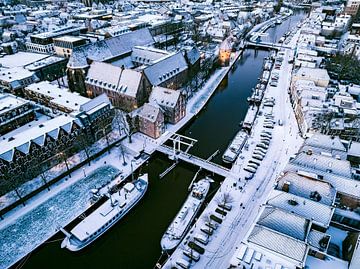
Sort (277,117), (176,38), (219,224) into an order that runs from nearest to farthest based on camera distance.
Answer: (219,224), (277,117), (176,38)

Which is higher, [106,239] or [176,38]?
[176,38]

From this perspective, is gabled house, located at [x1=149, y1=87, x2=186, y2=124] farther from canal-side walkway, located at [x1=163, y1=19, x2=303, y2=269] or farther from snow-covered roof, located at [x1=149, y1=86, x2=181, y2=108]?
canal-side walkway, located at [x1=163, y1=19, x2=303, y2=269]

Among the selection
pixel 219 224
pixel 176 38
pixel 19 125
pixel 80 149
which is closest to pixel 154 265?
pixel 219 224

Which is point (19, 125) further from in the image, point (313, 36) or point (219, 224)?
point (313, 36)

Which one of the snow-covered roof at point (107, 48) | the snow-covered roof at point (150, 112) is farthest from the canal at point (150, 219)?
the snow-covered roof at point (107, 48)

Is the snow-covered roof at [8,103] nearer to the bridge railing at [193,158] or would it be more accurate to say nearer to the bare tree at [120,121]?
the bare tree at [120,121]

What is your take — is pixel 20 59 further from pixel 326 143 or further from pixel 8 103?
pixel 326 143
